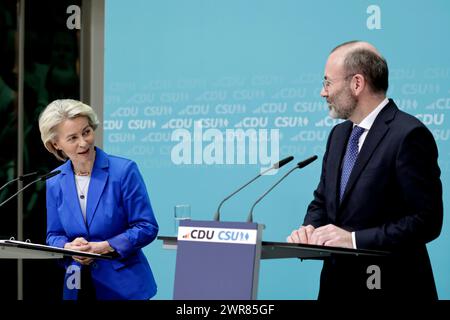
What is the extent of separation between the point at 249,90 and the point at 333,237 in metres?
2.60

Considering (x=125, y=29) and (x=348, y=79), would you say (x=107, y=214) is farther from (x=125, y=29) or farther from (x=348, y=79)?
(x=125, y=29)

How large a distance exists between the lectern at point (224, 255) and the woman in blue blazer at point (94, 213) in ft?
2.88

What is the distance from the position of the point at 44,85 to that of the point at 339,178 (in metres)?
3.83

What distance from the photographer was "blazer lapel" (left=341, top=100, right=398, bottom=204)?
3211 millimetres

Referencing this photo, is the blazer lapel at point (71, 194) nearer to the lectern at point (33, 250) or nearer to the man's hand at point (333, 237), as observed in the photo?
the lectern at point (33, 250)

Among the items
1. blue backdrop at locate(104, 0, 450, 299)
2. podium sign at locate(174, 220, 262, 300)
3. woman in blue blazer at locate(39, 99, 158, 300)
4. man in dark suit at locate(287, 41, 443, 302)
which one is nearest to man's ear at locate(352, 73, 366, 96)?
man in dark suit at locate(287, 41, 443, 302)

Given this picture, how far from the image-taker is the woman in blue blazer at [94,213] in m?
3.74

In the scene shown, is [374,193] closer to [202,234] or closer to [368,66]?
[368,66]

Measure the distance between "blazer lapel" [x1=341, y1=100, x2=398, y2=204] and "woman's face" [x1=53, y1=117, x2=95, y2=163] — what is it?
1357mm

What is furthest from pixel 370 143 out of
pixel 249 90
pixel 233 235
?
pixel 249 90

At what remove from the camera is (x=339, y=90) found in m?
3.36

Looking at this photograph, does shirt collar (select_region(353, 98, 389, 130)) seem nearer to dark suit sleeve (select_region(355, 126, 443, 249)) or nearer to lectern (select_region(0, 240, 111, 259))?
dark suit sleeve (select_region(355, 126, 443, 249))

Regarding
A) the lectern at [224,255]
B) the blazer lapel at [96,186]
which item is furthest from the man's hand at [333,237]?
the blazer lapel at [96,186]
